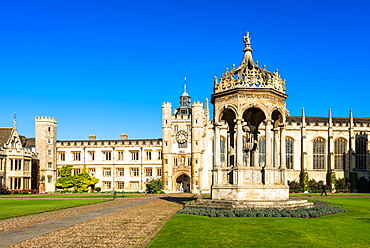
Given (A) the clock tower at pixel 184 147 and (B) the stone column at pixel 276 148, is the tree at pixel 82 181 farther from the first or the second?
(B) the stone column at pixel 276 148

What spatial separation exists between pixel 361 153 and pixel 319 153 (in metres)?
6.65

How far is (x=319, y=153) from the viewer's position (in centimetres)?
6531

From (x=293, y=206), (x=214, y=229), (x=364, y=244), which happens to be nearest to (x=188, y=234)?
(x=214, y=229)

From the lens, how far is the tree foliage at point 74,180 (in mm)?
65938

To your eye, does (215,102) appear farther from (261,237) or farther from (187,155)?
(187,155)

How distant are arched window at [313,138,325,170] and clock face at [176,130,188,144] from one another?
20801 mm

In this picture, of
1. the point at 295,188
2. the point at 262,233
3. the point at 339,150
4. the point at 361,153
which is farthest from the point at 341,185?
the point at 262,233

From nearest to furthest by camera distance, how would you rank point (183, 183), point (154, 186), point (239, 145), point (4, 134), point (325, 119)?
point (239, 145)
point (4, 134)
point (154, 186)
point (183, 183)
point (325, 119)

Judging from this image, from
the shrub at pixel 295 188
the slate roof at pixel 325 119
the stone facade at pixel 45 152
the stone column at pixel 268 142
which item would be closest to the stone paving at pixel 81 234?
the stone column at pixel 268 142

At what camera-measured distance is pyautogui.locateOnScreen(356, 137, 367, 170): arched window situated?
64938 mm

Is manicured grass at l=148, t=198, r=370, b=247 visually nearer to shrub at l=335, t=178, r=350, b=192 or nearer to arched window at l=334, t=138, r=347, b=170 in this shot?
shrub at l=335, t=178, r=350, b=192

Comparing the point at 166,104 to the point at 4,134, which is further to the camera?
the point at 166,104

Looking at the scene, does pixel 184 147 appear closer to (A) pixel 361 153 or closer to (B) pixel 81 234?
(A) pixel 361 153

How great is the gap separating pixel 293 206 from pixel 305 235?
26.8 feet
